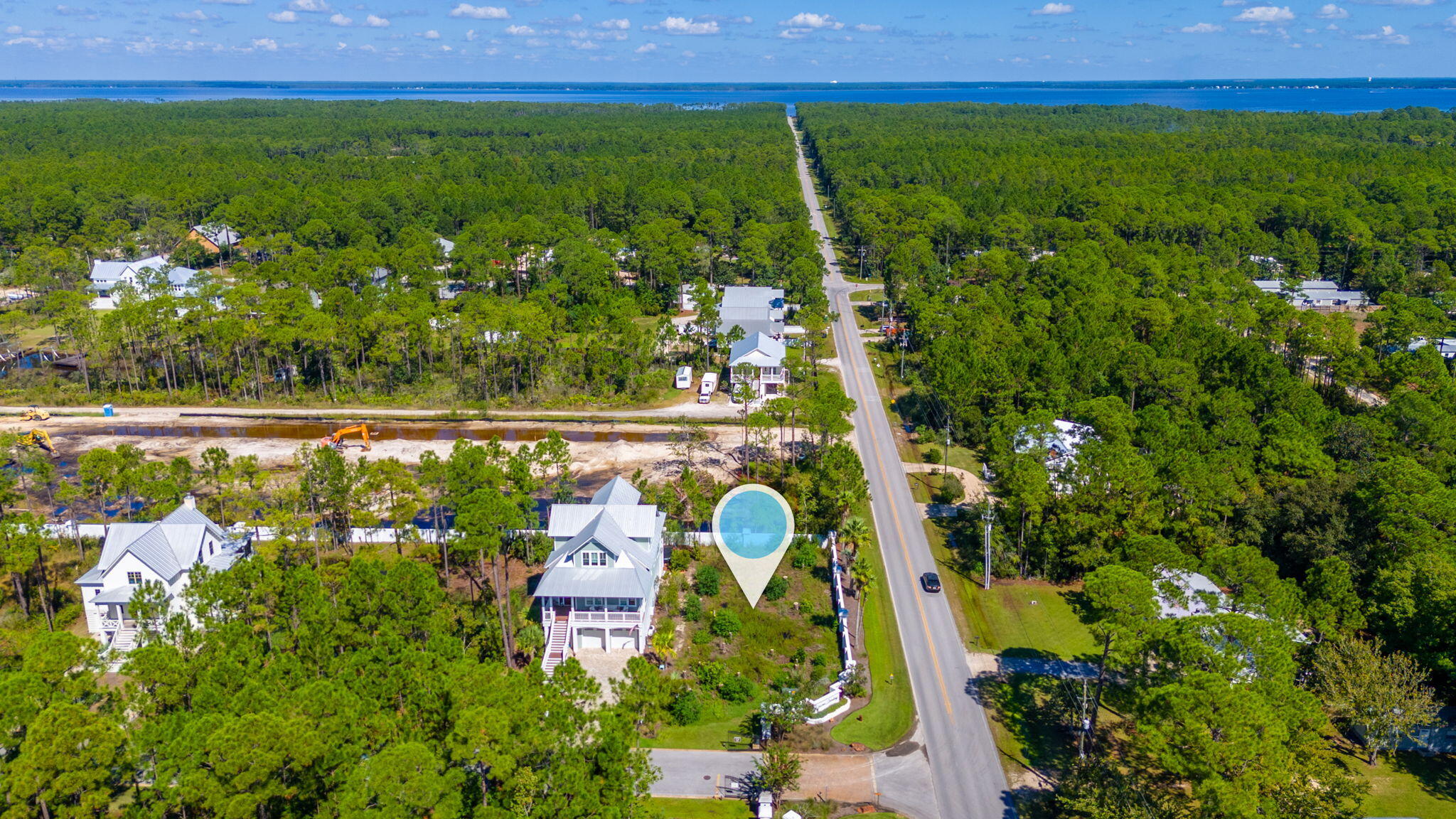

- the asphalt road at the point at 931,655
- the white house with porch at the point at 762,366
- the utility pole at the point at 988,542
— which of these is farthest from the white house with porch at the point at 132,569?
the white house with porch at the point at 762,366

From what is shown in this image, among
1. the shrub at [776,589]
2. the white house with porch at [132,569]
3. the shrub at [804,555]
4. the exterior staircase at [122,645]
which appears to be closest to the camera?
the exterior staircase at [122,645]

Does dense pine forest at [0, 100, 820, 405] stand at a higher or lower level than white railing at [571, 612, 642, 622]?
higher

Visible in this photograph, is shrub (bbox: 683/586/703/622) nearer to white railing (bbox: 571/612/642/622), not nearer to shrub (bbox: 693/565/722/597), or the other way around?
shrub (bbox: 693/565/722/597)

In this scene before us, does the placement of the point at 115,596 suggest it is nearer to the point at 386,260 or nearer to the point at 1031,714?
the point at 1031,714

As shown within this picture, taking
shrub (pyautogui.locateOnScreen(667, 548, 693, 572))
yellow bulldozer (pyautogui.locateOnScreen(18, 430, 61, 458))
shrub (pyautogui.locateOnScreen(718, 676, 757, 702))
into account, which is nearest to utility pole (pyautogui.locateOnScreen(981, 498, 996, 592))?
shrub (pyautogui.locateOnScreen(718, 676, 757, 702))

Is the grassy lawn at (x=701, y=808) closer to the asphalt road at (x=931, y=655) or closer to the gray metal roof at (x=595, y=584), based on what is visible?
the asphalt road at (x=931, y=655)

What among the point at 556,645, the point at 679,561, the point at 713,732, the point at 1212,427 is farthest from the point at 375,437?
the point at 1212,427

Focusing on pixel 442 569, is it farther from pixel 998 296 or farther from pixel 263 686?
pixel 998 296
